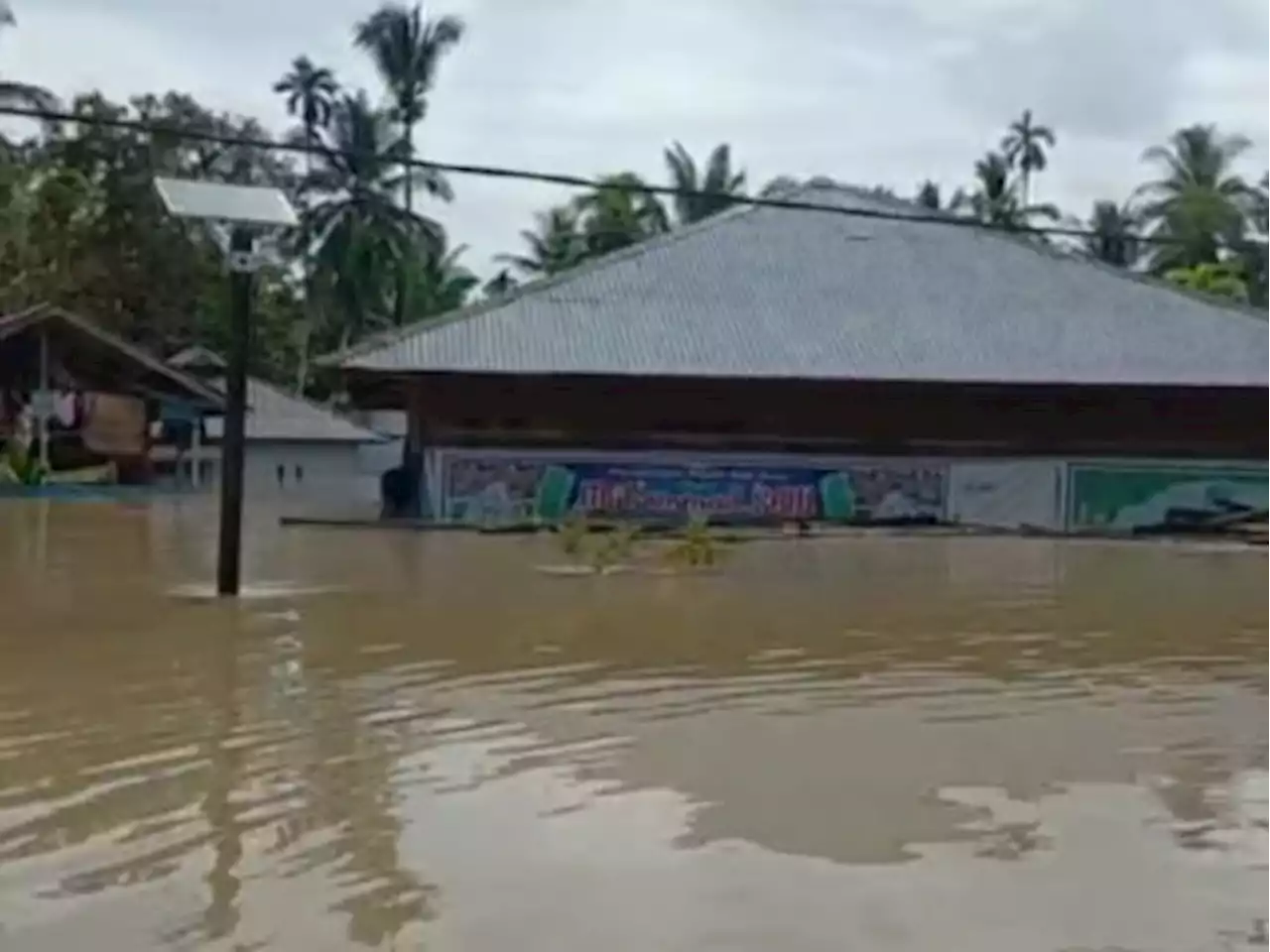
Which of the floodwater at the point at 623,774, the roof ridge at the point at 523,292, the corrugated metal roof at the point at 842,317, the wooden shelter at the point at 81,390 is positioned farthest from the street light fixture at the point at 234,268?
the wooden shelter at the point at 81,390

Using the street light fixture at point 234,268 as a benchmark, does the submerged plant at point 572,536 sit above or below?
below

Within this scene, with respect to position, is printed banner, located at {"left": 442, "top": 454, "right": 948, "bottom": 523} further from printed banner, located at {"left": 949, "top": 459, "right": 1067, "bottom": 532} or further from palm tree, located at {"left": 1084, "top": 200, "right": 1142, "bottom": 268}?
palm tree, located at {"left": 1084, "top": 200, "right": 1142, "bottom": 268}

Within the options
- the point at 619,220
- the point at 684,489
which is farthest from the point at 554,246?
the point at 684,489

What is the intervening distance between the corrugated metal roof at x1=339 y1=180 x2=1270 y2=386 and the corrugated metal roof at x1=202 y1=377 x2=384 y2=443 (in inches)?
633

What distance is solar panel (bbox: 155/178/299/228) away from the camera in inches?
623

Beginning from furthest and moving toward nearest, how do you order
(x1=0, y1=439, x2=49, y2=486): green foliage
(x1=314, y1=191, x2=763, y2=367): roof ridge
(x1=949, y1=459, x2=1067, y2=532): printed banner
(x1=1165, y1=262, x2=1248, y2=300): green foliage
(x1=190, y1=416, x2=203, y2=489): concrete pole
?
(x1=190, y1=416, x2=203, y2=489): concrete pole < (x1=1165, y1=262, x2=1248, y2=300): green foliage < (x1=0, y1=439, x2=49, y2=486): green foliage < (x1=949, y1=459, x2=1067, y2=532): printed banner < (x1=314, y1=191, x2=763, y2=367): roof ridge

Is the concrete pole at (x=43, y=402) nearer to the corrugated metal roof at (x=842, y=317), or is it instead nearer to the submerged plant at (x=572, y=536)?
the corrugated metal roof at (x=842, y=317)

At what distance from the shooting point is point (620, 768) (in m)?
8.27

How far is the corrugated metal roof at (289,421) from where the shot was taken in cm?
4881

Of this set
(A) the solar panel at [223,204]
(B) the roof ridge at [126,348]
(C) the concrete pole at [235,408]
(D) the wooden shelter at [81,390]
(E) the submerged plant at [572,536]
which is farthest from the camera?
(D) the wooden shelter at [81,390]

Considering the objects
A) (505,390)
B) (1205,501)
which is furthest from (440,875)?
(1205,501)

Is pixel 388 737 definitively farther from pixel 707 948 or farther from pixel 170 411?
pixel 170 411

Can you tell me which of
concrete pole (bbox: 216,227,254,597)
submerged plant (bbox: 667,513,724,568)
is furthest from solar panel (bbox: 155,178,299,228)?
submerged plant (bbox: 667,513,724,568)

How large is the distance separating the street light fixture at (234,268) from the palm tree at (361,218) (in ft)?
113
